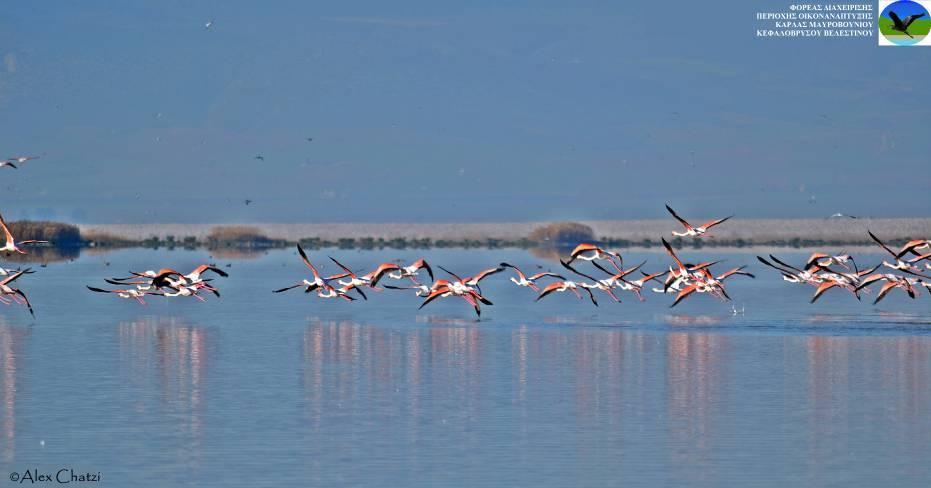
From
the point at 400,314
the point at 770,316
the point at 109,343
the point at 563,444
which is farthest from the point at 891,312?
the point at 563,444

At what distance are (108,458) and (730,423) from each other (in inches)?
354

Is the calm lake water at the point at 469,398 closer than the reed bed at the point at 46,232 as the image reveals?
Yes

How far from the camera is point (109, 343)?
3566 centimetres

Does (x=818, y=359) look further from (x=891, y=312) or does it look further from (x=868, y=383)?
(x=891, y=312)

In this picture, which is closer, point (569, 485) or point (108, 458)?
point (569, 485)

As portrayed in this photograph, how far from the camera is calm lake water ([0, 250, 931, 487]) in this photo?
20.3 m

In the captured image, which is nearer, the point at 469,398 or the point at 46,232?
the point at 469,398

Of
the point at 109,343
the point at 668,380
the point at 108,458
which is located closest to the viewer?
the point at 108,458

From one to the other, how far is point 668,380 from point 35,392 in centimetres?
1104

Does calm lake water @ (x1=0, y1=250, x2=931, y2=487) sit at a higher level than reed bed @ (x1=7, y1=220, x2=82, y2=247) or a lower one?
lower

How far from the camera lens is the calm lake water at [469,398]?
20344 millimetres

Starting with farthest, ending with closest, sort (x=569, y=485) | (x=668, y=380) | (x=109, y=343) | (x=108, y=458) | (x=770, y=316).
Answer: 1. (x=770, y=316)
2. (x=109, y=343)
3. (x=668, y=380)
4. (x=108, y=458)
5. (x=569, y=485)

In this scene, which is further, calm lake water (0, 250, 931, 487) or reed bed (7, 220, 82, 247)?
Result: reed bed (7, 220, 82, 247)

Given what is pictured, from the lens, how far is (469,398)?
1034 inches
